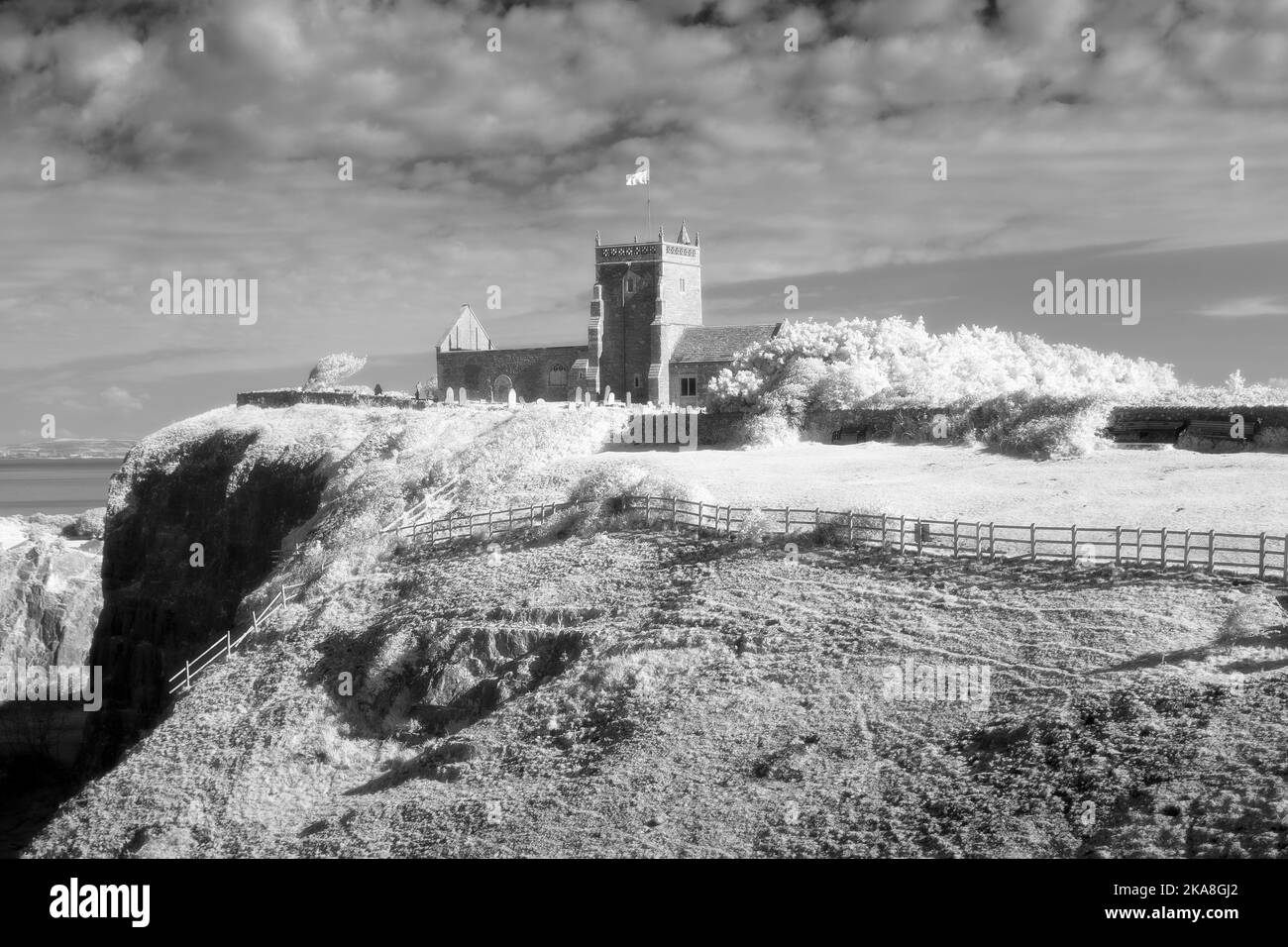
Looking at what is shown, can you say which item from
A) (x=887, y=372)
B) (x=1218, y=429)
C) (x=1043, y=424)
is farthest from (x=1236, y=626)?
(x=887, y=372)

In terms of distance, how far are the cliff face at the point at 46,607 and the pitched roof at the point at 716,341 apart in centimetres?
2834

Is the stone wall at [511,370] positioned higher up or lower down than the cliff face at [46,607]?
higher up

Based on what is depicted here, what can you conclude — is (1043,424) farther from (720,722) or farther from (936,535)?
(720,722)

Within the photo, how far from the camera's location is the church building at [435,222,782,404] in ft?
205

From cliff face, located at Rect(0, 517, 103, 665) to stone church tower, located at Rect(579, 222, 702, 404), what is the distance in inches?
984

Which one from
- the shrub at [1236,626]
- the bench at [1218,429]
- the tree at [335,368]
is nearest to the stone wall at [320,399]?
the tree at [335,368]

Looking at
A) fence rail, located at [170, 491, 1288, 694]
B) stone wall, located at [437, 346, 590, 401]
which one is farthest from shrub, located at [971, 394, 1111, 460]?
stone wall, located at [437, 346, 590, 401]

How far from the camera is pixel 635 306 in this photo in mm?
64250

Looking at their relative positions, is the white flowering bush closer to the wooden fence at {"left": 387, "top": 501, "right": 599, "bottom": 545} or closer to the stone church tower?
the stone church tower

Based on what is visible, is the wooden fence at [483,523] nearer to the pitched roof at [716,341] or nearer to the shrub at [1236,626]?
the shrub at [1236,626]

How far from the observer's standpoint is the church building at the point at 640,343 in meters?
62.3

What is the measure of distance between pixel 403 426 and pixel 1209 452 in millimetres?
23715
